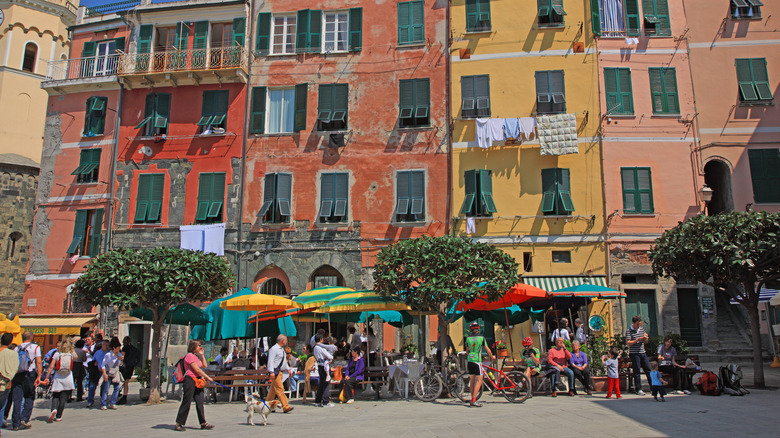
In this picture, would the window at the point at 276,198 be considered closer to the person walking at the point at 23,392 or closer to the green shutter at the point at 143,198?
the green shutter at the point at 143,198

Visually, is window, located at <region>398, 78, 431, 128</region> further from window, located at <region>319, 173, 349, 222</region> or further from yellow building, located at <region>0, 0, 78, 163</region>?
yellow building, located at <region>0, 0, 78, 163</region>

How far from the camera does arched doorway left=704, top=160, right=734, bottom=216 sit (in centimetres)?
2189

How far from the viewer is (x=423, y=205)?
2242 centimetres

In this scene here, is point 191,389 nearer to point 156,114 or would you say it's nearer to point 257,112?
point 257,112

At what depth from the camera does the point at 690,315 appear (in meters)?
20.9

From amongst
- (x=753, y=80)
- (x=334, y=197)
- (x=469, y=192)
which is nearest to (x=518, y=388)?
(x=469, y=192)

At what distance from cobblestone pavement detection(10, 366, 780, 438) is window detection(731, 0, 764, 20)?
14.7 meters

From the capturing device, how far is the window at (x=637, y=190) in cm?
2148

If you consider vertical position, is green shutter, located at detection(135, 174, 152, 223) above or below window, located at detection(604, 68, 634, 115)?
below

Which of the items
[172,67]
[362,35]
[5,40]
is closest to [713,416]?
[362,35]

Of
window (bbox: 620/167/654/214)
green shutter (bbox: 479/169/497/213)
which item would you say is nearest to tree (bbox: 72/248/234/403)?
green shutter (bbox: 479/169/497/213)

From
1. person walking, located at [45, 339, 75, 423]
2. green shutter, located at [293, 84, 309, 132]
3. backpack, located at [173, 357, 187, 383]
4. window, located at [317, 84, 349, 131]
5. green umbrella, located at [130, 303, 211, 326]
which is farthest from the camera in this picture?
green shutter, located at [293, 84, 309, 132]

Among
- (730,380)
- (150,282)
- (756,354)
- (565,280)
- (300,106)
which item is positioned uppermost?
(300,106)

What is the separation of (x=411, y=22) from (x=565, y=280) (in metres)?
11.4
